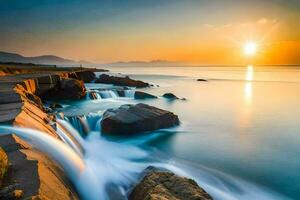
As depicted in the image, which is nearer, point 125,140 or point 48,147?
point 48,147

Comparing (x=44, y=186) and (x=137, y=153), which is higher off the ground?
(x=44, y=186)

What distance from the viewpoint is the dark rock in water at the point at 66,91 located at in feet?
91.0

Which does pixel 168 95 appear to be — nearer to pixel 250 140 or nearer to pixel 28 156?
pixel 250 140

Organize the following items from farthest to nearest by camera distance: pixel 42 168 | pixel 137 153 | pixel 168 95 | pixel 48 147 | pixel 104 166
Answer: pixel 168 95 < pixel 137 153 < pixel 104 166 < pixel 48 147 < pixel 42 168

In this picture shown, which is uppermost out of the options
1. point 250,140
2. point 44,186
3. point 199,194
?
point 44,186

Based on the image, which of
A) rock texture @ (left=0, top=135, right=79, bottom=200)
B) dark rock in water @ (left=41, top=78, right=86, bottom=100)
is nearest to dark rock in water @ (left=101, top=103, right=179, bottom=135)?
rock texture @ (left=0, top=135, right=79, bottom=200)

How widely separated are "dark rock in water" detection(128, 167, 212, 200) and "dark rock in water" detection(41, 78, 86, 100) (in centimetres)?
2230

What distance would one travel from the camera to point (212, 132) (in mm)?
18703

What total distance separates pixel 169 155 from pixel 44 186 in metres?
9.21

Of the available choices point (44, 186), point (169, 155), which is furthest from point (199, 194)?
point (169, 155)

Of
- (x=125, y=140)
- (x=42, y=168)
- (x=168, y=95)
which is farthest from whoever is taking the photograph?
(x=168, y=95)

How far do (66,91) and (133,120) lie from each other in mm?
14939

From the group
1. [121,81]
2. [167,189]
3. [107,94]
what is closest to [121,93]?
[107,94]

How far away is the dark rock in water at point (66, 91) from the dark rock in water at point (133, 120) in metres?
12.2
